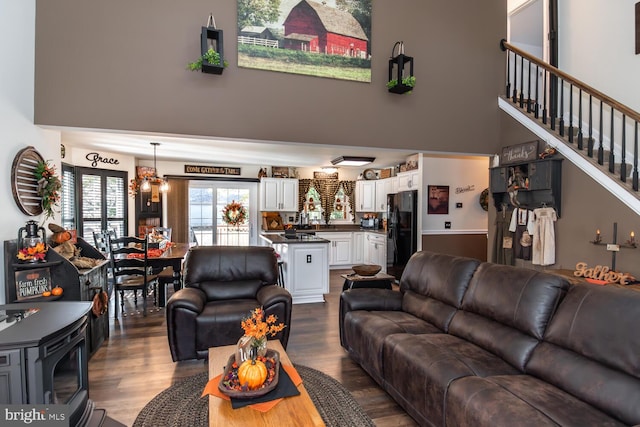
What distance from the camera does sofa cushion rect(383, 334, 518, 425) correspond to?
1.96 metres

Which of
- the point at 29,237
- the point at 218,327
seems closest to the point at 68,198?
the point at 29,237

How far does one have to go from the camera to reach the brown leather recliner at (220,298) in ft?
10.0

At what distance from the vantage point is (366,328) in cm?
278

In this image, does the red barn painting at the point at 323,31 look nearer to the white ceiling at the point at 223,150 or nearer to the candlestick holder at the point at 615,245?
the white ceiling at the point at 223,150

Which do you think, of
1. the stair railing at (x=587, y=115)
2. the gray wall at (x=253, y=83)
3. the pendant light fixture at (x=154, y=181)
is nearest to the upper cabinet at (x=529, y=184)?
the stair railing at (x=587, y=115)

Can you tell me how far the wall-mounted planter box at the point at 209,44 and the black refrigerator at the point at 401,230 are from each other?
3.77 m

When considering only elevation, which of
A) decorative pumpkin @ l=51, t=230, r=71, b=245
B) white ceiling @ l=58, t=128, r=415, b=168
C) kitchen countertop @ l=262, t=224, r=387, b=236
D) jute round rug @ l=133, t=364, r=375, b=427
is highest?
white ceiling @ l=58, t=128, r=415, b=168

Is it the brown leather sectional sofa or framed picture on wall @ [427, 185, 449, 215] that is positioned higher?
framed picture on wall @ [427, 185, 449, 215]

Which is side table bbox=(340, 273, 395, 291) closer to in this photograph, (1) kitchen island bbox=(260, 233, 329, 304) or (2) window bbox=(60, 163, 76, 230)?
(1) kitchen island bbox=(260, 233, 329, 304)

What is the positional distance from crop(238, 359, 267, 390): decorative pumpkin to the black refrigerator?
4.45 m

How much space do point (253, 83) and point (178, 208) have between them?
4.46 m

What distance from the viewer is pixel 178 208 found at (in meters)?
7.62

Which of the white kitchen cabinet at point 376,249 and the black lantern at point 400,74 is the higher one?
the black lantern at point 400,74

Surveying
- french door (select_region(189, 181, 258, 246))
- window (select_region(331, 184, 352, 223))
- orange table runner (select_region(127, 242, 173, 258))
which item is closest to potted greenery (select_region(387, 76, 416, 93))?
orange table runner (select_region(127, 242, 173, 258))
